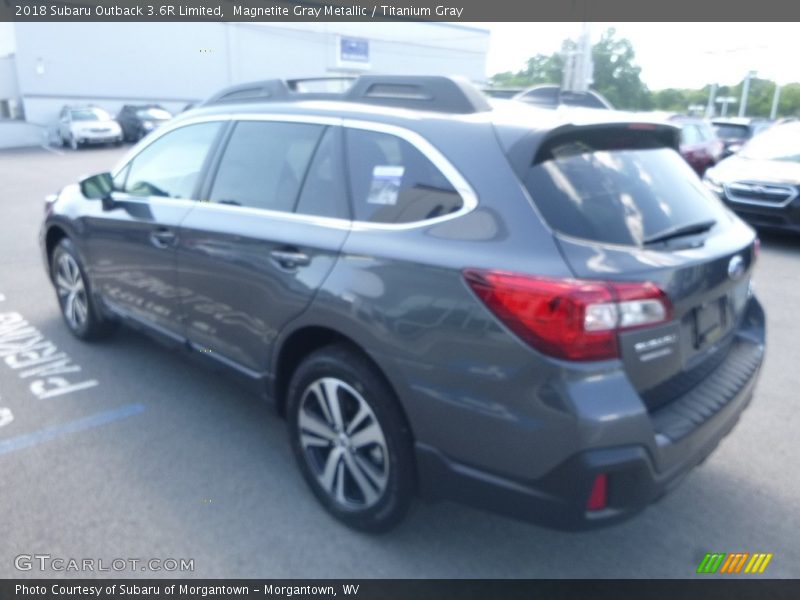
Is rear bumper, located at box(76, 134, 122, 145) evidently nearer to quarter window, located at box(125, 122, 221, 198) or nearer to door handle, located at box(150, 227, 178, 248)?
quarter window, located at box(125, 122, 221, 198)

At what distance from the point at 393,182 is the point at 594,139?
0.82 metres

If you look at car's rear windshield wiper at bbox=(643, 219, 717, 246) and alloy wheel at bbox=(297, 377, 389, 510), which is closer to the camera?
car's rear windshield wiper at bbox=(643, 219, 717, 246)

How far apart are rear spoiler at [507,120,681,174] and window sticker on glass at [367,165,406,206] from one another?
19.7 inches

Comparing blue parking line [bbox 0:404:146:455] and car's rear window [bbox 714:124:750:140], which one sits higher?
car's rear window [bbox 714:124:750:140]

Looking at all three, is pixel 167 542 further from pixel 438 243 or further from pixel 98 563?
pixel 438 243

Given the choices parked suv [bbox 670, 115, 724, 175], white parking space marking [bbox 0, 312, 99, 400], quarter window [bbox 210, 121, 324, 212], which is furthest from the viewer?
parked suv [bbox 670, 115, 724, 175]

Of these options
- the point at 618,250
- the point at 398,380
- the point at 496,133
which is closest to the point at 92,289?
the point at 398,380

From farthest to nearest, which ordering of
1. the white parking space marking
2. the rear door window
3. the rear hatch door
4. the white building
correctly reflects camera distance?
the white building → the white parking space marking → the rear door window → the rear hatch door

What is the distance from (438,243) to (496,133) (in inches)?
19.2

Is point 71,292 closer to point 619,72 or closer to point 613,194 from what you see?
point 613,194

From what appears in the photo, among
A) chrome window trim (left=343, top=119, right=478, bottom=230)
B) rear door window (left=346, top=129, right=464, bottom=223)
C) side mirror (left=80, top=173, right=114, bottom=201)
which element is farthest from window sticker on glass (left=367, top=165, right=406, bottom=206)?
side mirror (left=80, top=173, right=114, bottom=201)

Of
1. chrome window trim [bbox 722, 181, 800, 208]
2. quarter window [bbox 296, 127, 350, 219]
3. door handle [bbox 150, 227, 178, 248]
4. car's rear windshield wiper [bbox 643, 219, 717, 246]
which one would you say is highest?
quarter window [bbox 296, 127, 350, 219]

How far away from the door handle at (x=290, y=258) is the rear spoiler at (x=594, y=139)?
3.30 ft

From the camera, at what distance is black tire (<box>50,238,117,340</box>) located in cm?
484
